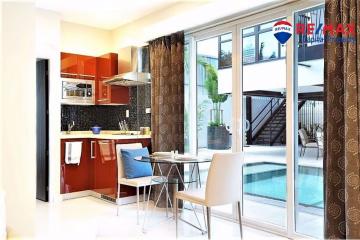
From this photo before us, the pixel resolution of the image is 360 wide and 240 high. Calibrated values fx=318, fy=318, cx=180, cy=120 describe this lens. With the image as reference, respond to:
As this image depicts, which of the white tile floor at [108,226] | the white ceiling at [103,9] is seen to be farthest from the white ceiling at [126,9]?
the white tile floor at [108,226]

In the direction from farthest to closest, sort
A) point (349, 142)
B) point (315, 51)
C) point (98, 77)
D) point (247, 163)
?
point (98, 77) → point (247, 163) → point (315, 51) → point (349, 142)

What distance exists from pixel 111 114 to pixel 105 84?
0.68 metres

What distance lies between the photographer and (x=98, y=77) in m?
5.24

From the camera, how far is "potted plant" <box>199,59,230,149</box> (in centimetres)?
396

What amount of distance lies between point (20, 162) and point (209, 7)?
243 centimetres

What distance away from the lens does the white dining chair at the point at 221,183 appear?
9.04ft

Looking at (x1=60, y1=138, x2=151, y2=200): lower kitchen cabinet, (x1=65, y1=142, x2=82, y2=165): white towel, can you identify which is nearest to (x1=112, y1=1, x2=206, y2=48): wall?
(x1=60, y1=138, x2=151, y2=200): lower kitchen cabinet

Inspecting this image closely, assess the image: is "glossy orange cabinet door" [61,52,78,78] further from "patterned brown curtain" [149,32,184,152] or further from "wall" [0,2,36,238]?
"wall" [0,2,36,238]

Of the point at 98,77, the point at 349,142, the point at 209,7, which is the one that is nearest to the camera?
the point at 349,142

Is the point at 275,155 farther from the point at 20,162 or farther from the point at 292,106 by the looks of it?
the point at 20,162

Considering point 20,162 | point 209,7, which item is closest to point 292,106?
point 209,7

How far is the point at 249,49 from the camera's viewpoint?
367 centimetres

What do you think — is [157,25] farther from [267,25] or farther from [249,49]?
[267,25]

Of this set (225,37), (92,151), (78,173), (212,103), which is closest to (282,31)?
(225,37)
